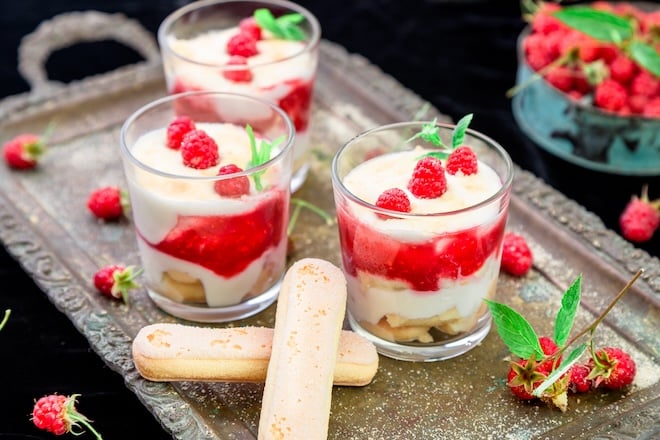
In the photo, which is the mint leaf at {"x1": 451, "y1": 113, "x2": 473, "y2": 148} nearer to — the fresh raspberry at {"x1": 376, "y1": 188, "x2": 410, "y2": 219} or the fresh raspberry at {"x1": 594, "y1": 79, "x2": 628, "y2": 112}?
the fresh raspberry at {"x1": 376, "y1": 188, "x2": 410, "y2": 219}

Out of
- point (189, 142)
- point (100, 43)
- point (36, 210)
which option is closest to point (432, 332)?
point (189, 142)

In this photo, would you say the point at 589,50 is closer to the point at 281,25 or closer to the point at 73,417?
the point at 281,25

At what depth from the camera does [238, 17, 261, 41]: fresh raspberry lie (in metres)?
2.60

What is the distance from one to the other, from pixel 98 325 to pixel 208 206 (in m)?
0.39

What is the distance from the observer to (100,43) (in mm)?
3602

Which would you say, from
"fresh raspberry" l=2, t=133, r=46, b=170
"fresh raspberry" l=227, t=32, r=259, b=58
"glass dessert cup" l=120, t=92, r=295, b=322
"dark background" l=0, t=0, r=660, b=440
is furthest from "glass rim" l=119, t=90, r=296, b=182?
"fresh raspberry" l=2, t=133, r=46, b=170

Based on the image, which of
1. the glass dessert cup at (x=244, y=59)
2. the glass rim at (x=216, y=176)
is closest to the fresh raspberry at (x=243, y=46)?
the glass dessert cup at (x=244, y=59)

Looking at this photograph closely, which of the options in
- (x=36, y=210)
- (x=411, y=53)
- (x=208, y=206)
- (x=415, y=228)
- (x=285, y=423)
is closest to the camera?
(x=285, y=423)

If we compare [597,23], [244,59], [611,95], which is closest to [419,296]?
[244,59]

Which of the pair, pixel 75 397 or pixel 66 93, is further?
pixel 66 93

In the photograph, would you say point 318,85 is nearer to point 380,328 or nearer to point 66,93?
point 66,93

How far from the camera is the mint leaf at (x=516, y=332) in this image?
6.24ft

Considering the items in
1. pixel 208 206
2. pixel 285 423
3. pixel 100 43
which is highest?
pixel 208 206

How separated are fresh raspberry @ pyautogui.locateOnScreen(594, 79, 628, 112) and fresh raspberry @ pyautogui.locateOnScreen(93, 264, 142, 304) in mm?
1363
